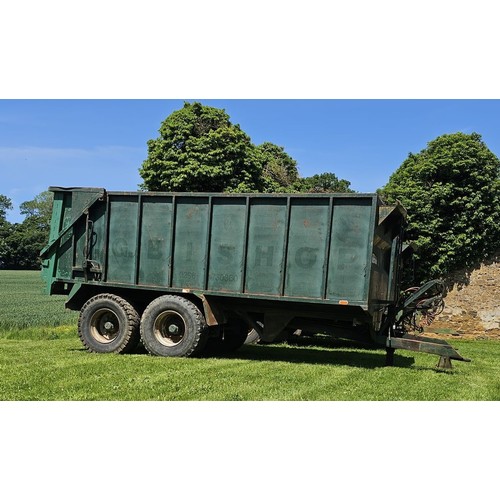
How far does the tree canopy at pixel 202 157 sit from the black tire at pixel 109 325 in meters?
16.1

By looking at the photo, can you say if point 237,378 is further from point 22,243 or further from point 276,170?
point 22,243

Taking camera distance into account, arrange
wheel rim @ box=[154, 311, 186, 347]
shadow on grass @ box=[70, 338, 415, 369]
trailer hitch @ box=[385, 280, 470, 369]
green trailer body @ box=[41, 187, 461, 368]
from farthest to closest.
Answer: shadow on grass @ box=[70, 338, 415, 369] < wheel rim @ box=[154, 311, 186, 347] < trailer hitch @ box=[385, 280, 470, 369] < green trailer body @ box=[41, 187, 461, 368]

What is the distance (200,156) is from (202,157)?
10 cm

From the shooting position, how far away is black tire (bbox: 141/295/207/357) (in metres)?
11.2

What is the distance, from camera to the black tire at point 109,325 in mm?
11727

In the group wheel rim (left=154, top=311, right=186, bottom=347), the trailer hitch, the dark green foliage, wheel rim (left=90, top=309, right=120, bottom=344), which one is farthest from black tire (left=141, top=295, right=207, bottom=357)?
the dark green foliage

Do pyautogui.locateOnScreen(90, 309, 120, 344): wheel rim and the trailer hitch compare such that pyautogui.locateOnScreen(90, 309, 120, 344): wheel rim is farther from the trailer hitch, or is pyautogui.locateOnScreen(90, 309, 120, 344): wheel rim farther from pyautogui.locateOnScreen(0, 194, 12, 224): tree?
pyautogui.locateOnScreen(0, 194, 12, 224): tree

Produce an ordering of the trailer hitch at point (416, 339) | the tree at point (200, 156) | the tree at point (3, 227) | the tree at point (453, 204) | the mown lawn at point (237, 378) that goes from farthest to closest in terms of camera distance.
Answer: the tree at point (3, 227), the tree at point (200, 156), the tree at point (453, 204), the trailer hitch at point (416, 339), the mown lawn at point (237, 378)

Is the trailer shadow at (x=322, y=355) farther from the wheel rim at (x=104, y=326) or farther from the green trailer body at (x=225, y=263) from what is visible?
the wheel rim at (x=104, y=326)

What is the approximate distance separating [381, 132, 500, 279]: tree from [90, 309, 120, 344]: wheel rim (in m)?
12.0

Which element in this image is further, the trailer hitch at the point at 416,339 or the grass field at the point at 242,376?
the trailer hitch at the point at 416,339

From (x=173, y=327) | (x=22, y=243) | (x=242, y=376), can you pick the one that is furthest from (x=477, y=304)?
(x=22, y=243)

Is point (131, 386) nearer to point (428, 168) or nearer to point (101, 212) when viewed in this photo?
point (101, 212)

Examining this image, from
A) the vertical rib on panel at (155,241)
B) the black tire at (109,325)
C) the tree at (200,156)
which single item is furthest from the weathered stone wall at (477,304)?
the black tire at (109,325)
